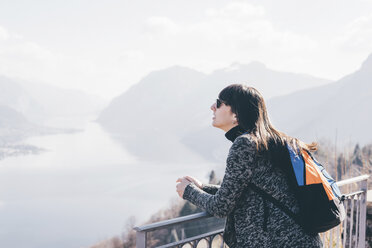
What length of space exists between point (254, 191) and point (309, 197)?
0.66ft

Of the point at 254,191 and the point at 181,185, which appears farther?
the point at 181,185

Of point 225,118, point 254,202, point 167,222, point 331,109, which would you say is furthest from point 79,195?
point 331,109

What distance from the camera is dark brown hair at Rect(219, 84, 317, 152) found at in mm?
1282

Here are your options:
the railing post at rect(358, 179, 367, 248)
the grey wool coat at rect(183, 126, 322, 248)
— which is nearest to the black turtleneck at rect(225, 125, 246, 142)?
the grey wool coat at rect(183, 126, 322, 248)

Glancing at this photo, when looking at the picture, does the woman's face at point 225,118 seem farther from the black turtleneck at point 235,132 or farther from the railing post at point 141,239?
the railing post at point 141,239

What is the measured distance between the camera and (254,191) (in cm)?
124

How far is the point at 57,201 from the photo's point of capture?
8600 centimetres

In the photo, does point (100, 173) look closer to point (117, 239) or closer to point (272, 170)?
point (117, 239)

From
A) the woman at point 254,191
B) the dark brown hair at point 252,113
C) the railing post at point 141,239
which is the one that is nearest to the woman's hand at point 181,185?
the woman at point 254,191

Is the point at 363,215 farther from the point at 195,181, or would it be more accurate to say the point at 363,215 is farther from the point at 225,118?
the point at 225,118

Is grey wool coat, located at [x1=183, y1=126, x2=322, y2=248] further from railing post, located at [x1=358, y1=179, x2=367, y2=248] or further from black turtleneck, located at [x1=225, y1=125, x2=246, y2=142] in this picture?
railing post, located at [x1=358, y1=179, x2=367, y2=248]

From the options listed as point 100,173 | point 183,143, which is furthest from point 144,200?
point 183,143

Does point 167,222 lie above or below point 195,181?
below

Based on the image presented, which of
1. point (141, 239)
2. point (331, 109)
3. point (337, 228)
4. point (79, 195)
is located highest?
point (331, 109)
